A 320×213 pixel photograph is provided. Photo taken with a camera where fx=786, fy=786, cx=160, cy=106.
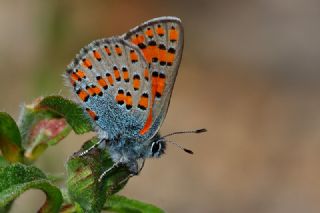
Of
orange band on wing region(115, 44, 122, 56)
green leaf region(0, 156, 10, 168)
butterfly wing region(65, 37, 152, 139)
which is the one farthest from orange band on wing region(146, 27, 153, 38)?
green leaf region(0, 156, 10, 168)

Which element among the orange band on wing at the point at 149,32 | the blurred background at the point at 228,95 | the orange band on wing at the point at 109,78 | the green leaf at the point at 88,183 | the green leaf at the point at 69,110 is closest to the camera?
the green leaf at the point at 88,183

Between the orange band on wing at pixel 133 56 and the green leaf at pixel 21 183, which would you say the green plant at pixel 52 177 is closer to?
the green leaf at pixel 21 183

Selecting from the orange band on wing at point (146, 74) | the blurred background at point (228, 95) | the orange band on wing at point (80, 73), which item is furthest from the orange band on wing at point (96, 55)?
the blurred background at point (228, 95)

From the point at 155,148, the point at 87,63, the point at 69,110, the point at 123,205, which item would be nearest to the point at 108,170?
the point at 123,205

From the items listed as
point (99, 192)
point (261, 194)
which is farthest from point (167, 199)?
point (99, 192)

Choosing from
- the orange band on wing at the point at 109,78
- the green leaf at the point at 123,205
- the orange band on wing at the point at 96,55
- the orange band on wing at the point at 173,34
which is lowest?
the green leaf at the point at 123,205

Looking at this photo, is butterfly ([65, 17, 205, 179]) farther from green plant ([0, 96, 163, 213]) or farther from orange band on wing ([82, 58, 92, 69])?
green plant ([0, 96, 163, 213])

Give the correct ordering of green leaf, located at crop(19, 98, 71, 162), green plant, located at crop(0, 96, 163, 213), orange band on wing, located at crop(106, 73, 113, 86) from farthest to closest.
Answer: orange band on wing, located at crop(106, 73, 113, 86) → green leaf, located at crop(19, 98, 71, 162) → green plant, located at crop(0, 96, 163, 213)
